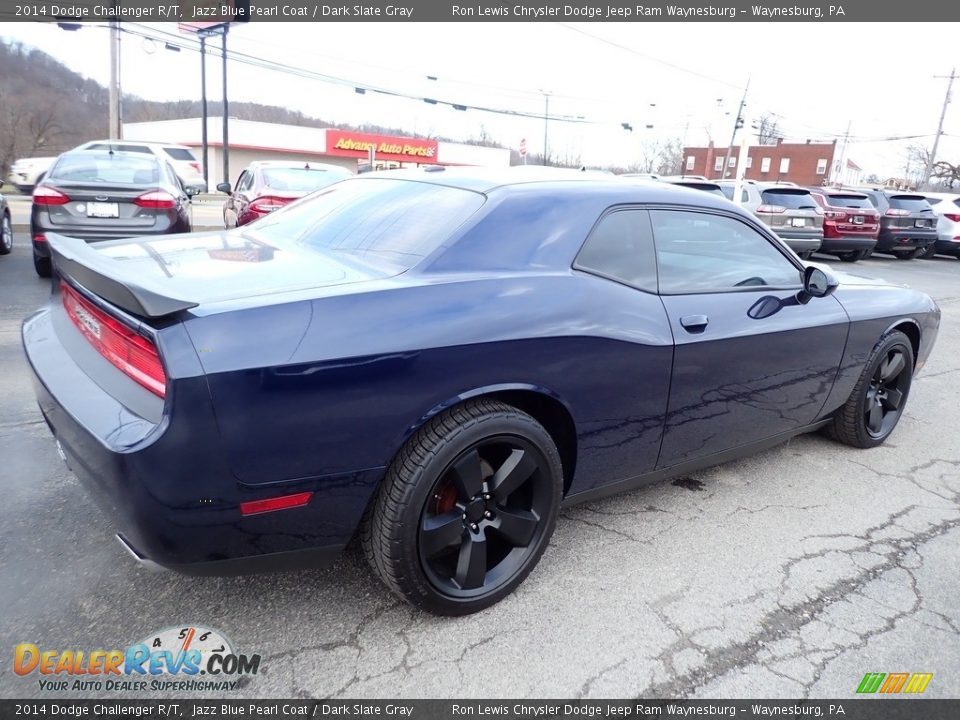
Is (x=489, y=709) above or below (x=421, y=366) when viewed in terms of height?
below

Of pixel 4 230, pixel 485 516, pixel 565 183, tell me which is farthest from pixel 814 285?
pixel 4 230

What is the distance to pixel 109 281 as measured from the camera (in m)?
2.03

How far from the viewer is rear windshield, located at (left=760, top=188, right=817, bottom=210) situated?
1391 cm

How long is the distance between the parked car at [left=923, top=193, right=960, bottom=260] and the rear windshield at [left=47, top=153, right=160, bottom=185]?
18.1m

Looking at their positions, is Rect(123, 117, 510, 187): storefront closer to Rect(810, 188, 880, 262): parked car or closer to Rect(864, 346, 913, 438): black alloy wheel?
Rect(810, 188, 880, 262): parked car

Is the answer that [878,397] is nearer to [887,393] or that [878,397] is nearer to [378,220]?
[887,393]

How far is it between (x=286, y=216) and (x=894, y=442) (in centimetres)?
399

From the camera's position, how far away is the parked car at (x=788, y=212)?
13805mm

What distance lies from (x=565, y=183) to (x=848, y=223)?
14.7 meters

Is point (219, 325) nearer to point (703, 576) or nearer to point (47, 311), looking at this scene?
point (47, 311)

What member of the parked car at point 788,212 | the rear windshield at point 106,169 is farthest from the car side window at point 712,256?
the parked car at point 788,212

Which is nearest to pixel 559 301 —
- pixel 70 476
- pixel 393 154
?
pixel 70 476

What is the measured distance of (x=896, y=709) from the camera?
2.11m

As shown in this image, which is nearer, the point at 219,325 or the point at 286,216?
the point at 219,325
